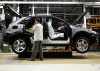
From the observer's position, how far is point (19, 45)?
31.5 feet

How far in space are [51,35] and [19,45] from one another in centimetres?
→ 153

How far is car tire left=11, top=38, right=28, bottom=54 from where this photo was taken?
9562 millimetres

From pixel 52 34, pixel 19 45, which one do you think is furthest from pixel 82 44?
pixel 19 45

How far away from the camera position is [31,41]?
968cm

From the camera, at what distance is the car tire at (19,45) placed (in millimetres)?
9562

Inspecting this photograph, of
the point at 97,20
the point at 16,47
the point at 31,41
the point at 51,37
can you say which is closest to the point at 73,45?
the point at 51,37

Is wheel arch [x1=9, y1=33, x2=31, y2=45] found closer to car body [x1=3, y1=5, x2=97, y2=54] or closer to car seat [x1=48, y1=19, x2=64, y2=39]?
car body [x1=3, y1=5, x2=97, y2=54]
